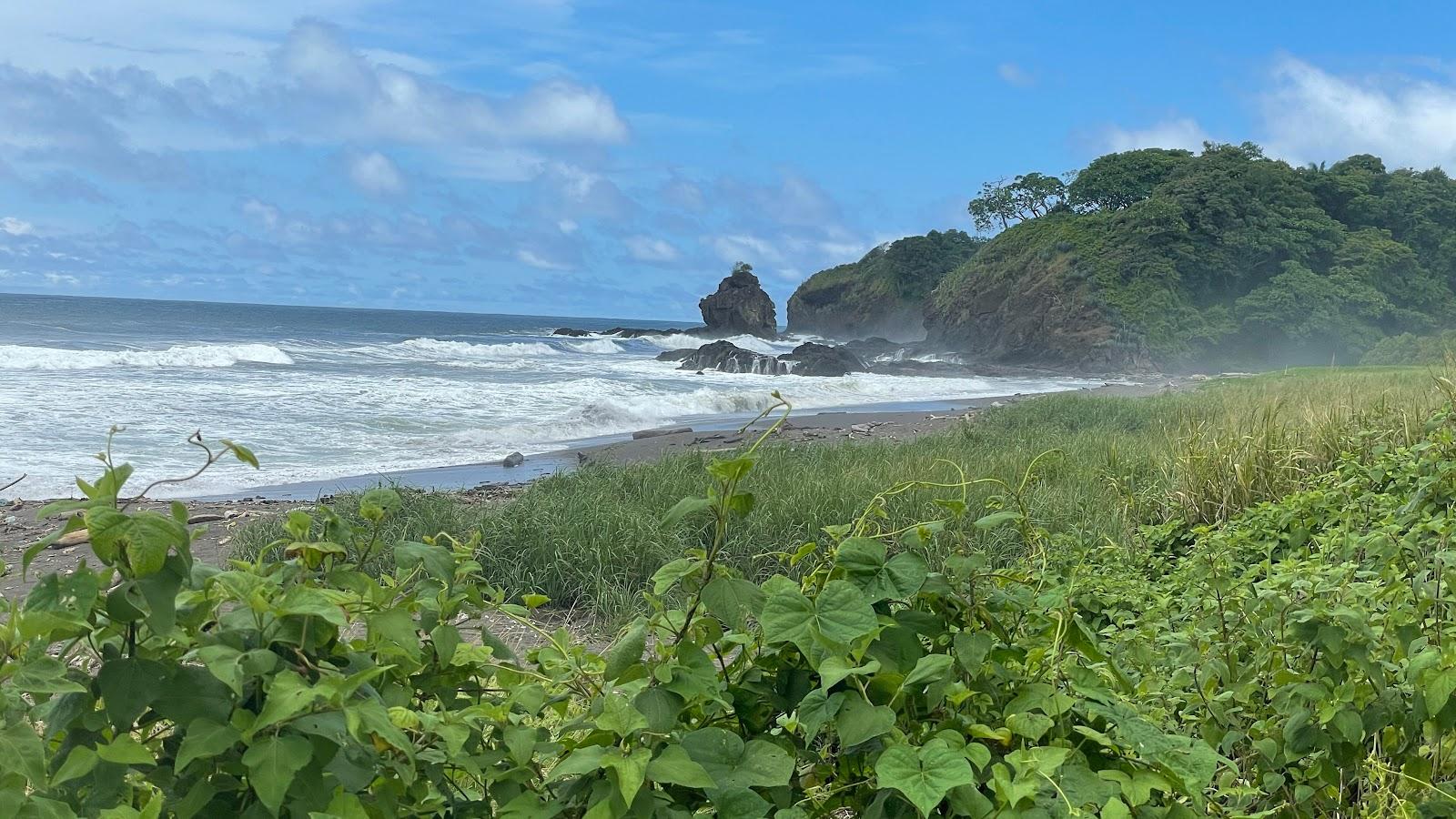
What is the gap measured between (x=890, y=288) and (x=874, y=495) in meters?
78.1

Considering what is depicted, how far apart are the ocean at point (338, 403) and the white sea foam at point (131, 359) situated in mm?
83

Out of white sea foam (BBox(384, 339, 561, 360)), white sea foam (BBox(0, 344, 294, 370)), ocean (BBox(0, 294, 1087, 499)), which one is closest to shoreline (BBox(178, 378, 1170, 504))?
ocean (BBox(0, 294, 1087, 499))

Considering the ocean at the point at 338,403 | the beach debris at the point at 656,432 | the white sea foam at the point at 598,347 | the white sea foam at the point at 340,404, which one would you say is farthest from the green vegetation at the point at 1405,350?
the white sea foam at the point at 598,347

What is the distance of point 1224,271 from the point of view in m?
53.4

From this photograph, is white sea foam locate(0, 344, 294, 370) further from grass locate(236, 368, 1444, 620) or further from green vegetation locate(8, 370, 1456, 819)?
green vegetation locate(8, 370, 1456, 819)

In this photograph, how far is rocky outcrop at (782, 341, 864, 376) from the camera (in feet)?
127

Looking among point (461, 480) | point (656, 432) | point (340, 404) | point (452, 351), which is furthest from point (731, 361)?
point (461, 480)

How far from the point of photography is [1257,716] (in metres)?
2.42

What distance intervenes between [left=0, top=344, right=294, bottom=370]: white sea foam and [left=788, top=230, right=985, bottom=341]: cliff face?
53.0 metres

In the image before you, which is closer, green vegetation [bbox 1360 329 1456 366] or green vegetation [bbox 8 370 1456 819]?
green vegetation [bbox 8 370 1456 819]

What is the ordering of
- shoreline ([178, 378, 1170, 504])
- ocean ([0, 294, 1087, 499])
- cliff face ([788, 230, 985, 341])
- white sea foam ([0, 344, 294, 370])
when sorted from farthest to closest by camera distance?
1. cliff face ([788, 230, 985, 341])
2. white sea foam ([0, 344, 294, 370])
3. ocean ([0, 294, 1087, 499])
4. shoreline ([178, 378, 1170, 504])

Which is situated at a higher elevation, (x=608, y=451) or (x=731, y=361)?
(x=731, y=361)

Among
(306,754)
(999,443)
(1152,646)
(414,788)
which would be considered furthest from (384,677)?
(999,443)

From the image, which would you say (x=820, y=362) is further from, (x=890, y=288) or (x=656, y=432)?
(x=890, y=288)
